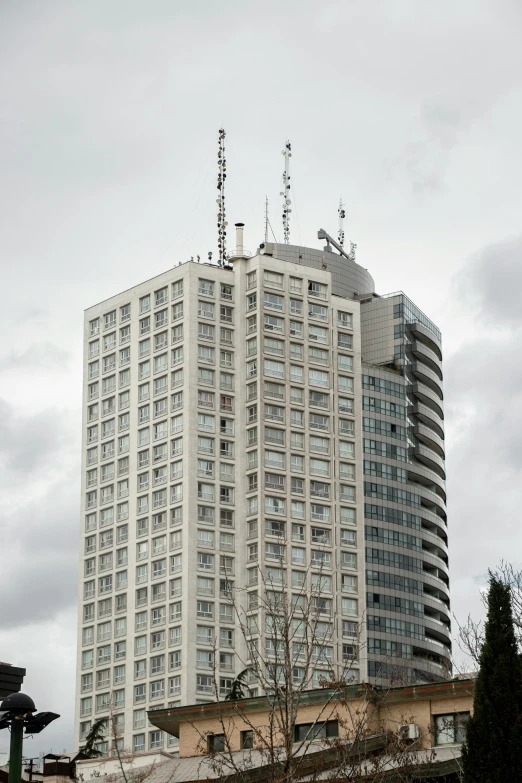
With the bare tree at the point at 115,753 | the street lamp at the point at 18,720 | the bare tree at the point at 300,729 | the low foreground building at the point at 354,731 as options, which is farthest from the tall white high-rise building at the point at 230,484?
the street lamp at the point at 18,720

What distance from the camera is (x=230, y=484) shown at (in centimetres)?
15325

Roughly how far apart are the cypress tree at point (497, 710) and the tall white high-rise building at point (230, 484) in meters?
100

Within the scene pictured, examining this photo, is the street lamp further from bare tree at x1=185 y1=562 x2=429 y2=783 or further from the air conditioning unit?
the air conditioning unit

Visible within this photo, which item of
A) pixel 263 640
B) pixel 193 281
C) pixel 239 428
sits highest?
pixel 193 281

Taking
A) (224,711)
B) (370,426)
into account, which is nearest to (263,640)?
(370,426)

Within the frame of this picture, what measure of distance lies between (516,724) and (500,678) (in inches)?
56.9

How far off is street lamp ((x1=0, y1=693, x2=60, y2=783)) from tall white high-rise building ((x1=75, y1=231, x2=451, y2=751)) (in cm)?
11501

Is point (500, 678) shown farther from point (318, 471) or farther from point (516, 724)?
point (318, 471)

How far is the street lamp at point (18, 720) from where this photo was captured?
25859 mm

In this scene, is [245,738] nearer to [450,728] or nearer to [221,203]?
[450,728]

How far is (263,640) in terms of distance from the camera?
141750mm

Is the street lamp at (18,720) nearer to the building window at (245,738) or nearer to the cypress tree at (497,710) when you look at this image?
the cypress tree at (497,710)

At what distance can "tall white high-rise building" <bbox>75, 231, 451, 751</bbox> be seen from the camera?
147875 millimetres

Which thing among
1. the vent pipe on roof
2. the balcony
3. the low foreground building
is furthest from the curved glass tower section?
the low foreground building
